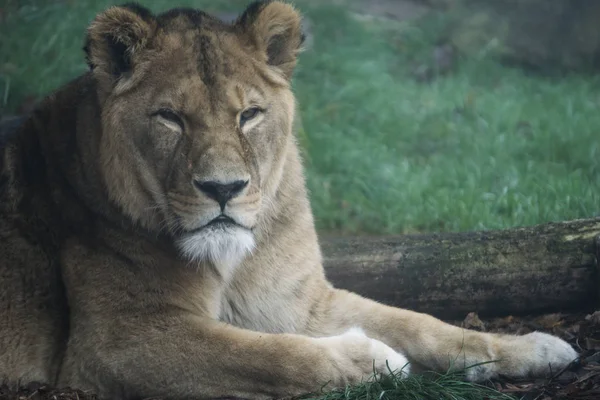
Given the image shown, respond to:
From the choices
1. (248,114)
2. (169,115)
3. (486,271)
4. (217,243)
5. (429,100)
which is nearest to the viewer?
(217,243)

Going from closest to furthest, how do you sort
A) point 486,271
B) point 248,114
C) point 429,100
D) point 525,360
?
point 248,114
point 525,360
point 486,271
point 429,100

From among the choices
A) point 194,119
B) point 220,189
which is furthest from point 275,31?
point 220,189

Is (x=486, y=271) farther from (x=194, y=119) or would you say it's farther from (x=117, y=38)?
(x=117, y=38)

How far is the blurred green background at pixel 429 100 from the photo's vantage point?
268 inches

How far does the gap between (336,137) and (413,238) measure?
2.30 m

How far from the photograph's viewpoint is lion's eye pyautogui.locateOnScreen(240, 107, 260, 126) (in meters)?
4.12

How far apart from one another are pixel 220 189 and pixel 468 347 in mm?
1322

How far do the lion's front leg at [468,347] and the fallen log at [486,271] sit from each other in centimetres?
63

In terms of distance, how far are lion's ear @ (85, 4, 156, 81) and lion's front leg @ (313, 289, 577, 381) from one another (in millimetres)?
1662

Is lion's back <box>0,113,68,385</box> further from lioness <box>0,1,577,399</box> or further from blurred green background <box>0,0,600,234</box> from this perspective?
blurred green background <box>0,0,600,234</box>

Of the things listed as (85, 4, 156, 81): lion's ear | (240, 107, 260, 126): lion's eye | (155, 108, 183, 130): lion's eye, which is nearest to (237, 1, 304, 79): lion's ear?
(240, 107, 260, 126): lion's eye

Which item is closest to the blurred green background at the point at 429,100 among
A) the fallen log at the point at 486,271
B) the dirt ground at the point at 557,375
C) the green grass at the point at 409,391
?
the fallen log at the point at 486,271

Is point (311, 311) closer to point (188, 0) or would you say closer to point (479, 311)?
point (479, 311)

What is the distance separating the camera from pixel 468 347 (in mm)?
4289
